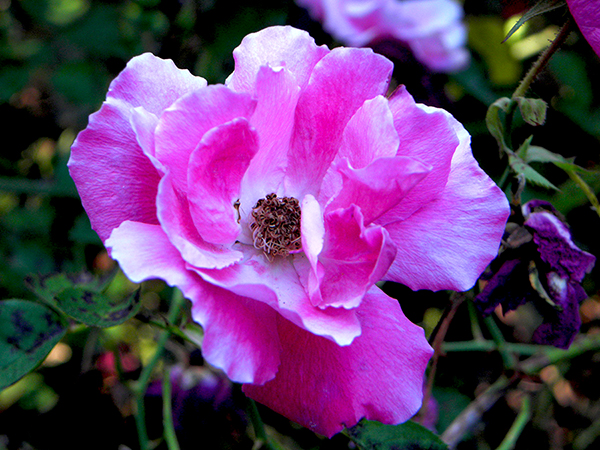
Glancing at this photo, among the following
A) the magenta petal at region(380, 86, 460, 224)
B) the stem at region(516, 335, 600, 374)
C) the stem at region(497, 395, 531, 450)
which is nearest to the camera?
the magenta petal at region(380, 86, 460, 224)

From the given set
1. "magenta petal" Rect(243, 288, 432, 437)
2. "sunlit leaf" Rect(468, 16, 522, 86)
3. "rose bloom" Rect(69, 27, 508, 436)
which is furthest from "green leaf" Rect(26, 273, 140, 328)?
"sunlit leaf" Rect(468, 16, 522, 86)

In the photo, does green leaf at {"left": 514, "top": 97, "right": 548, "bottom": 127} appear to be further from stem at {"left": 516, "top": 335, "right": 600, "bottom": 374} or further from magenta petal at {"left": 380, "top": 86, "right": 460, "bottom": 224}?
stem at {"left": 516, "top": 335, "right": 600, "bottom": 374}

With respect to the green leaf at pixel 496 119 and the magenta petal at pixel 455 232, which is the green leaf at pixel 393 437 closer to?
the magenta petal at pixel 455 232

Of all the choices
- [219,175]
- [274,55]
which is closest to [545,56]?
[274,55]

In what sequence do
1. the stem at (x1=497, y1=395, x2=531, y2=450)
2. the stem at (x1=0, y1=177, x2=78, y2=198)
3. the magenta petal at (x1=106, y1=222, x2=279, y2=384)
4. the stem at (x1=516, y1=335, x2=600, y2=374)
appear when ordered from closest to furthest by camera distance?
1. the magenta petal at (x1=106, y1=222, x2=279, y2=384)
2. the stem at (x1=497, y1=395, x2=531, y2=450)
3. the stem at (x1=516, y1=335, x2=600, y2=374)
4. the stem at (x1=0, y1=177, x2=78, y2=198)

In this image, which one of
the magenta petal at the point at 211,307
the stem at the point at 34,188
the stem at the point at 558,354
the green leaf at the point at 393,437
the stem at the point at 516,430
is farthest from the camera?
the stem at the point at 34,188

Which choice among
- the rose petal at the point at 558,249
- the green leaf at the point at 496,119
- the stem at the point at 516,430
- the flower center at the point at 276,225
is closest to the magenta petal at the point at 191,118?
the flower center at the point at 276,225
